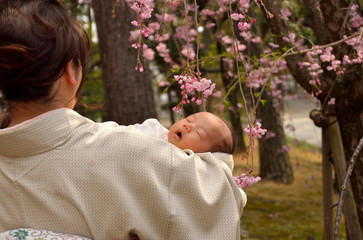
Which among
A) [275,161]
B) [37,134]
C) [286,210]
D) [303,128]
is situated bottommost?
[303,128]

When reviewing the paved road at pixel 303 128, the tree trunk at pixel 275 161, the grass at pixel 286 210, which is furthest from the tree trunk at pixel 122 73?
the paved road at pixel 303 128

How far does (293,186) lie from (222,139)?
18.3 feet

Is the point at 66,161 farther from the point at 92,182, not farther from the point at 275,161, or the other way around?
the point at 275,161

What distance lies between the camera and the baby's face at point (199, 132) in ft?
5.68

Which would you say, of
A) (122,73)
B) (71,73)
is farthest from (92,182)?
(122,73)

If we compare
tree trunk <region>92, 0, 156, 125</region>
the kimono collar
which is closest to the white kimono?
the kimono collar

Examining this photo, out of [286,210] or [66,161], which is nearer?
[66,161]

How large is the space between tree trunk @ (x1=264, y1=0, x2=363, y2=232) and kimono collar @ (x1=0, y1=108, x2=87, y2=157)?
2045 millimetres

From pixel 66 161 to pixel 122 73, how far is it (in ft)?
8.53

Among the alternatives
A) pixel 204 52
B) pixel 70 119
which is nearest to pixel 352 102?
pixel 70 119

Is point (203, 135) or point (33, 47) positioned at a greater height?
point (33, 47)

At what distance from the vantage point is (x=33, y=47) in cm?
124

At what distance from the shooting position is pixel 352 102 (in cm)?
309

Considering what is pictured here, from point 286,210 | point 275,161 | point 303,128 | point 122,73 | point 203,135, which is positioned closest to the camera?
point 203,135
